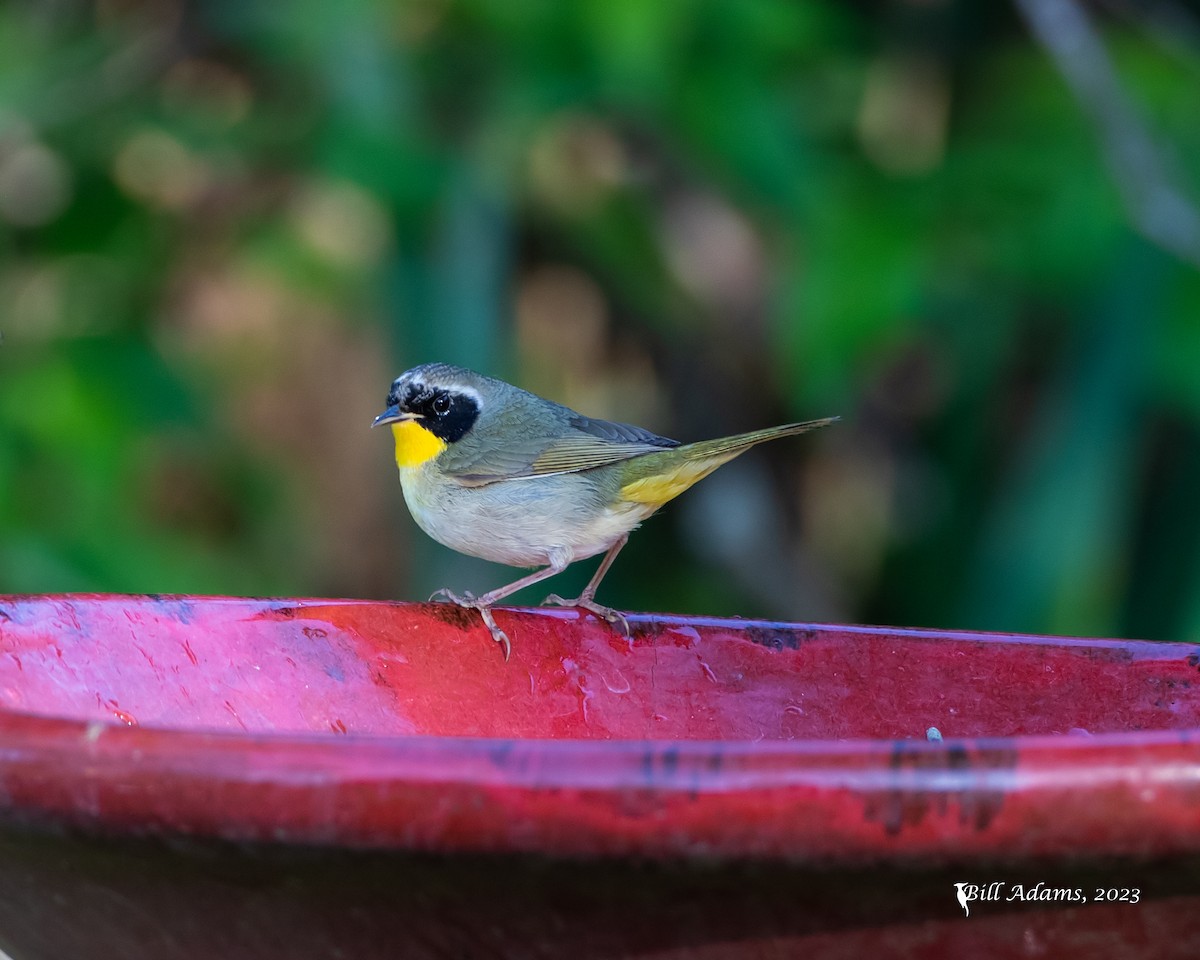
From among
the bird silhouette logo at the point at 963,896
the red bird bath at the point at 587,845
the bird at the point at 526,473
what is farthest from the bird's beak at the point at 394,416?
the bird silhouette logo at the point at 963,896

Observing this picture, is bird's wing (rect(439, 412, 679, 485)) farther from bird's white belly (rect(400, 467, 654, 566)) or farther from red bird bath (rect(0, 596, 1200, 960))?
red bird bath (rect(0, 596, 1200, 960))

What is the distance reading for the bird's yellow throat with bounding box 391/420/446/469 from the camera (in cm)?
360

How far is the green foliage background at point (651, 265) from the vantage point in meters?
4.57

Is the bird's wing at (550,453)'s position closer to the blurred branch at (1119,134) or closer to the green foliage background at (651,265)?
the green foliage background at (651,265)

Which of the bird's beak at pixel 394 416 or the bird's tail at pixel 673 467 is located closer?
the bird's tail at pixel 673 467

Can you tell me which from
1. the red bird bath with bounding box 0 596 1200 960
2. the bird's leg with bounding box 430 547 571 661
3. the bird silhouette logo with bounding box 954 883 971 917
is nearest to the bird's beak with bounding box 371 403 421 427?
the bird's leg with bounding box 430 547 571 661

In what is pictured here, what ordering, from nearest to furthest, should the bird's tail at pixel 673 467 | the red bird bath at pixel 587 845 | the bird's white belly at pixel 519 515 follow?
the red bird bath at pixel 587 845, the bird's tail at pixel 673 467, the bird's white belly at pixel 519 515

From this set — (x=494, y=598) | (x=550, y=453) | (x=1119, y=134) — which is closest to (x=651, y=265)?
(x=1119, y=134)

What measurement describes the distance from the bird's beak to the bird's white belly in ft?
0.49

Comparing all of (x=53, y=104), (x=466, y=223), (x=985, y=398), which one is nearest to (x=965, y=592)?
(x=985, y=398)

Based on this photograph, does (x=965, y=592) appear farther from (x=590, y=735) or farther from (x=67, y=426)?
(x=590, y=735)

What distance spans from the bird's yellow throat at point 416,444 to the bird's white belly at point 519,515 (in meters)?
0.10

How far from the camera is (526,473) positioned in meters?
3.49

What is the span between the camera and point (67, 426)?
458cm
